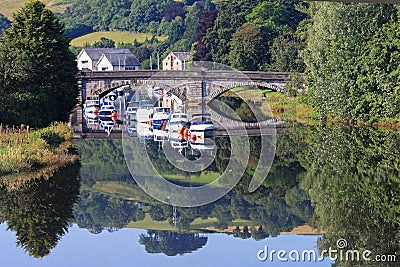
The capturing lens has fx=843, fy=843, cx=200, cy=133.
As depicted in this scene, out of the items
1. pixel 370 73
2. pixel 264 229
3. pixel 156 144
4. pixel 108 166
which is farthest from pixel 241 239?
pixel 370 73

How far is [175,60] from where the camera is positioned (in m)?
96.2

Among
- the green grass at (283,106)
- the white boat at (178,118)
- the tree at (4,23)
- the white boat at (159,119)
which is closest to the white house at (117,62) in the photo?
the green grass at (283,106)

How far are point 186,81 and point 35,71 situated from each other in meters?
22.8

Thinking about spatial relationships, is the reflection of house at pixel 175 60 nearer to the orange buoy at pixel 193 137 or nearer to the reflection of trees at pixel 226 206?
the orange buoy at pixel 193 137

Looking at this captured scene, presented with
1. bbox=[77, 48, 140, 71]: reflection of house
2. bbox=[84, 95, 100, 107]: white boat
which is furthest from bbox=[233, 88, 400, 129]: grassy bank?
bbox=[77, 48, 140, 71]: reflection of house

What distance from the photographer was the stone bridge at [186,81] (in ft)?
183

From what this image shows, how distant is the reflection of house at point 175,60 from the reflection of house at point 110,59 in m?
6.01

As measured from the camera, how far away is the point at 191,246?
17234mm

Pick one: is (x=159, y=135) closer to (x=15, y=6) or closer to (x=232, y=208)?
(x=232, y=208)

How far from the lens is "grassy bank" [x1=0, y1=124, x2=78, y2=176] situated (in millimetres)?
25609

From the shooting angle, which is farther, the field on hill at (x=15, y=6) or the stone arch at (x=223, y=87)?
the field on hill at (x=15, y=6)

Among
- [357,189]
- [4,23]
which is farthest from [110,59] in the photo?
[357,189]
